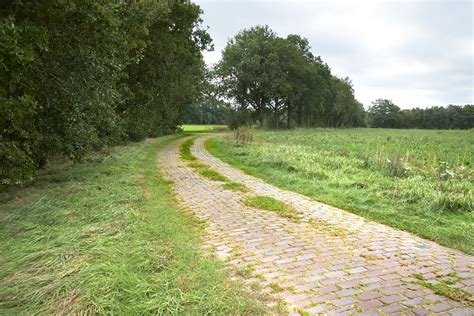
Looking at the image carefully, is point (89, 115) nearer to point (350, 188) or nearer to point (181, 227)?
point (181, 227)

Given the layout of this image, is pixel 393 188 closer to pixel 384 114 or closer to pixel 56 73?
pixel 56 73

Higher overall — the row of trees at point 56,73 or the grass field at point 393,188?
the row of trees at point 56,73

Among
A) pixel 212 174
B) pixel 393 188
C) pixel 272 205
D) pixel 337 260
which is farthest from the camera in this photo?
pixel 212 174

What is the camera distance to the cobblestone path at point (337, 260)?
3367mm

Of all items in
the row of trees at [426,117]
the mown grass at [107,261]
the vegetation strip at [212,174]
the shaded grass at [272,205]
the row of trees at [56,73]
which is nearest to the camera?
the mown grass at [107,261]

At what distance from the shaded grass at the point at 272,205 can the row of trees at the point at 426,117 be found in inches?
4412

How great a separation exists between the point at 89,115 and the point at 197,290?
757 cm

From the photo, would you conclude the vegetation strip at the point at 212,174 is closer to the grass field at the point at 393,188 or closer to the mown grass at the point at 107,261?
the grass field at the point at 393,188

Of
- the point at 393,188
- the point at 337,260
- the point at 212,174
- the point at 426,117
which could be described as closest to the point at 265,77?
the point at 212,174

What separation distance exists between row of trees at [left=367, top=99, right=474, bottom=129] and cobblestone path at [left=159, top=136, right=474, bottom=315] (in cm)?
11295

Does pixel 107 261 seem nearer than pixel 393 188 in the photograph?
Yes

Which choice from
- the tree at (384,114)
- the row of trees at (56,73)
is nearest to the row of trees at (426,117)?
the tree at (384,114)

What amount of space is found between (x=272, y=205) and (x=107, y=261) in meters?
3.95

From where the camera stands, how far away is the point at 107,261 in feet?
13.3
